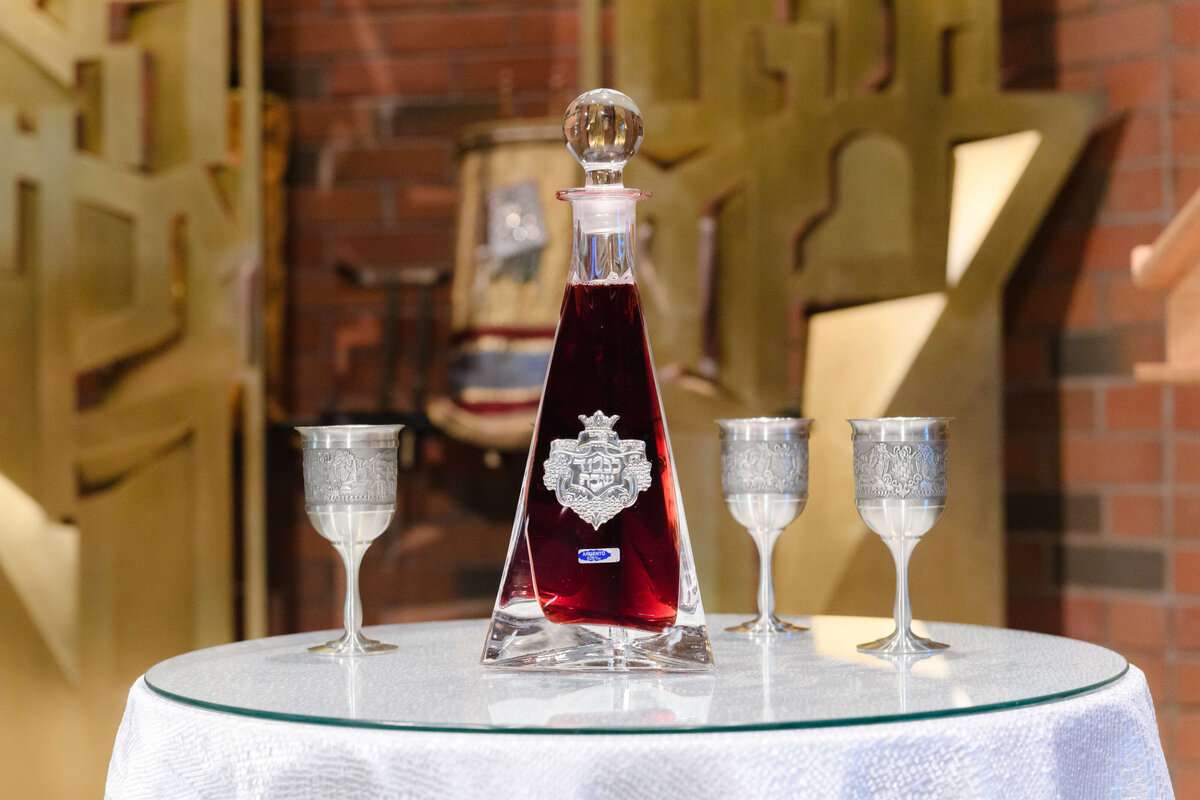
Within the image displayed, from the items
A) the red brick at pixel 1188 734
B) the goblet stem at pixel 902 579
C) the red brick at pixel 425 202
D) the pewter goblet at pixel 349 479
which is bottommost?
the red brick at pixel 1188 734

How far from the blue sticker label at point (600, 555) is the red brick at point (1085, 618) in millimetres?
1309

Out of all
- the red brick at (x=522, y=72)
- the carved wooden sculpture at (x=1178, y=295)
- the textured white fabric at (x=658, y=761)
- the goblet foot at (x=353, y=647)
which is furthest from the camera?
the red brick at (x=522, y=72)

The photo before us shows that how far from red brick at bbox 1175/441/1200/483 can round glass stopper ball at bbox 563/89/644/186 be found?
4.22ft

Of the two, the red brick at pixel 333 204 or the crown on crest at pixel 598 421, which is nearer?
the crown on crest at pixel 598 421

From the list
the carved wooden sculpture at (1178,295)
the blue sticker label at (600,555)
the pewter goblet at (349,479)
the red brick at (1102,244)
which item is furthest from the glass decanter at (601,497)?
the red brick at (1102,244)

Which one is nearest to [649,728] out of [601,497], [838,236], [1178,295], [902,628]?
[601,497]

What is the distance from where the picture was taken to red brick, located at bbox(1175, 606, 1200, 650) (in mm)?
1859

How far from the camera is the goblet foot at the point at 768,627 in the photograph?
3.42ft

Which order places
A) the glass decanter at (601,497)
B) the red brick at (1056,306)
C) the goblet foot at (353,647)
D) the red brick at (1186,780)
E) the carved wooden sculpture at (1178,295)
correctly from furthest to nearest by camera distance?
the red brick at (1056,306)
the red brick at (1186,780)
the carved wooden sculpture at (1178,295)
the goblet foot at (353,647)
the glass decanter at (601,497)

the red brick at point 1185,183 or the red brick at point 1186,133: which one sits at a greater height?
the red brick at point 1186,133

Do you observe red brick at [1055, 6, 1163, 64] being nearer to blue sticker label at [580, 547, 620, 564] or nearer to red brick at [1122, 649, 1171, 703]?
red brick at [1122, 649, 1171, 703]

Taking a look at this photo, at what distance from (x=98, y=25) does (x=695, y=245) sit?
3.24 feet

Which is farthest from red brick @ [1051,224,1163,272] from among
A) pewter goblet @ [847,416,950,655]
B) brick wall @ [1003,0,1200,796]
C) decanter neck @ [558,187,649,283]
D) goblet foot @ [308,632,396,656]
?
goblet foot @ [308,632,396,656]

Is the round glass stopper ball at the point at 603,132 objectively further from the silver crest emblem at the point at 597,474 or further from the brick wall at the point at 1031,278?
the brick wall at the point at 1031,278
